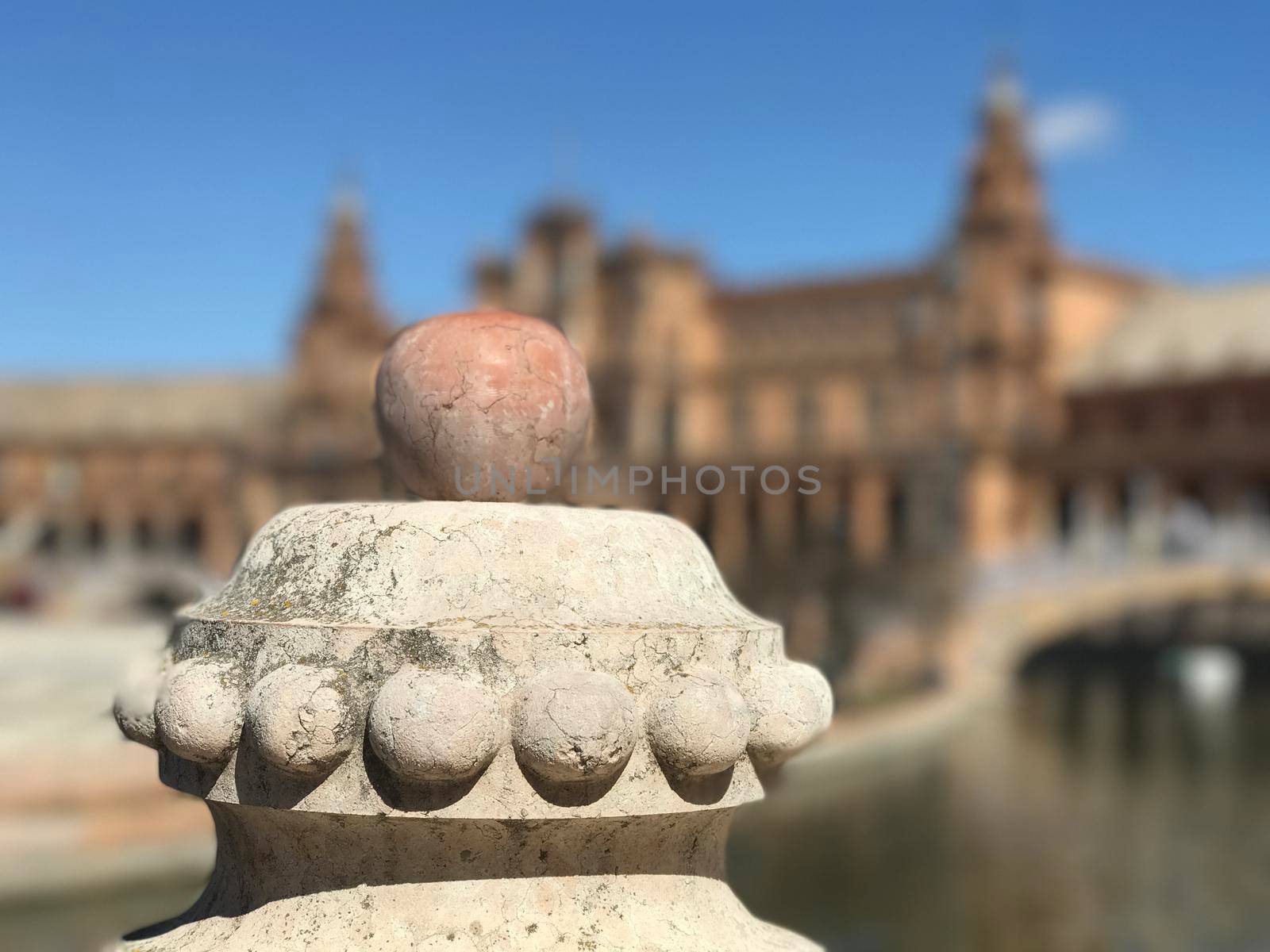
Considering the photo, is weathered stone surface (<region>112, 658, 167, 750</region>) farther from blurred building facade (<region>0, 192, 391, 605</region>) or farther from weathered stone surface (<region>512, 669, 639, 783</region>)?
blurred building facade (<region>0, 192, 391, 605</region>)

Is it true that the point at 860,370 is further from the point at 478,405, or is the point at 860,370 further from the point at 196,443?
the point at 478,405

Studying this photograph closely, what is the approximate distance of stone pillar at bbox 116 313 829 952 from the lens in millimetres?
2430

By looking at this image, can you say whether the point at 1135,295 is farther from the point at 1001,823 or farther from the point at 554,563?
the point at 554,563

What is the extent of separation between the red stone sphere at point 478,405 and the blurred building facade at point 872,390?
24.7 metres

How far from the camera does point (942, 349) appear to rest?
40.9 metres

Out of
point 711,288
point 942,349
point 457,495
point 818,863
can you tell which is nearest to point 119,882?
point 818,863

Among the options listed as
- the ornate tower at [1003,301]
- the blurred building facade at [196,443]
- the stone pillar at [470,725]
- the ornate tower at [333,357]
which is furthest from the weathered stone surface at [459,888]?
the ornate tower at [333,357]

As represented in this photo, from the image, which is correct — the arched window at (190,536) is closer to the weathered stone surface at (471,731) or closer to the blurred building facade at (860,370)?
the blurred building facade at (860,370)

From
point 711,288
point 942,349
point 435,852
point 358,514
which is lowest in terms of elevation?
point 435,852

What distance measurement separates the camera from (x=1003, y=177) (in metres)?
39.3

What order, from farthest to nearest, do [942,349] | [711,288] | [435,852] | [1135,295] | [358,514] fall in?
[711,288]
[1135,295]
[942,349]
[358,514]
[435,852]

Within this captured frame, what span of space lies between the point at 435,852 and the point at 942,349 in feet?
130

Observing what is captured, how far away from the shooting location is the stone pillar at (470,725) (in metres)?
2.43

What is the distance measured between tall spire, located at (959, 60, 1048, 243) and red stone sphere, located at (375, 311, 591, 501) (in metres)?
38.0
